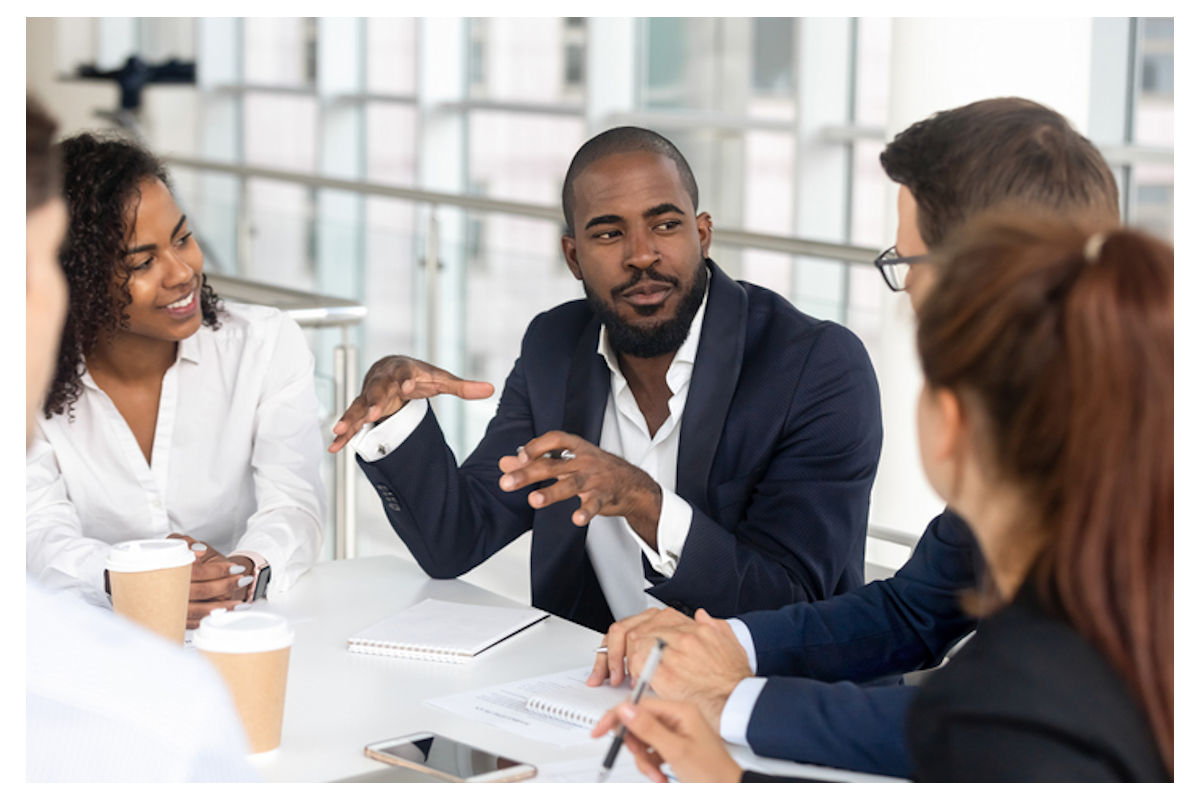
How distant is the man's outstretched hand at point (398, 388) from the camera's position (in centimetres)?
184

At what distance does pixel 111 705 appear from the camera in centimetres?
82

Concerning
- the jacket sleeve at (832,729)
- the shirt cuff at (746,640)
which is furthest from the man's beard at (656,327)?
the jacket sleeve at (832,729)

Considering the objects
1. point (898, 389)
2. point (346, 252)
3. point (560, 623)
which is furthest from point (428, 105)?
point (560, 623)

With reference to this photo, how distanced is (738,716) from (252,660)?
45 cm

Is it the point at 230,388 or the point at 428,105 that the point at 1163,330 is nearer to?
the point at 230,388

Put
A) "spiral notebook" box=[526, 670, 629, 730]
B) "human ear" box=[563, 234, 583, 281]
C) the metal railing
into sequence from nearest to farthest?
"spiral notebook" box=[526, 670, 629, 730]
"human ear" box=[563, 234, 583, 281]
the metal railing

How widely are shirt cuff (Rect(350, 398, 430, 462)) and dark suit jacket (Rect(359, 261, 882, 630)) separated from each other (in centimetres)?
1

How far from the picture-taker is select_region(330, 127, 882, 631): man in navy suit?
72.0 inches

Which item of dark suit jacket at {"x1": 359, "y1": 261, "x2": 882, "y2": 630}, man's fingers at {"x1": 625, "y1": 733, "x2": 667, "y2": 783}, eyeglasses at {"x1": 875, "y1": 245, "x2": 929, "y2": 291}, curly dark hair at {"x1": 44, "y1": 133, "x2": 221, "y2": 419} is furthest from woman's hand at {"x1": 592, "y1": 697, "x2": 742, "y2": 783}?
curly dark hair at {"x1": 44, "y1": 133, "x2": 221, "y2": 419}

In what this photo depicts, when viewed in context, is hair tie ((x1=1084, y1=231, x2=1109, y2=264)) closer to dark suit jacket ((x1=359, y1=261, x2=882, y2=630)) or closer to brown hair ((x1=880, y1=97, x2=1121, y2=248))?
brown hair ((x1=880, y1=97, x2=1121, y2=248))

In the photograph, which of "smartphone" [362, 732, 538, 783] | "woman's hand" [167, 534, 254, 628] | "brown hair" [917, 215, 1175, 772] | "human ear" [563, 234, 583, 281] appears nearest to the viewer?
"brown hair" [917, 215, 1175, 772]

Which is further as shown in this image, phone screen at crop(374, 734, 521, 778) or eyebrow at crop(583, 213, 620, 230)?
eyebrow at crop(583, 213, 620, 230)

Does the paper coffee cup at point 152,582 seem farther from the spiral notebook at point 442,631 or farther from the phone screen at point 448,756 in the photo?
the phone screen at point 448,756

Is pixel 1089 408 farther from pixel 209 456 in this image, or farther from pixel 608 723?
pixel 209 456
